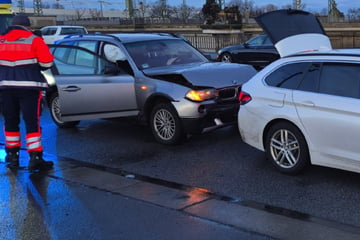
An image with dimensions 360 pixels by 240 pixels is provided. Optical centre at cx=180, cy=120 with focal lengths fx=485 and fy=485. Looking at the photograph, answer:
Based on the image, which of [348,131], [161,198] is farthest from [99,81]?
[348,131]

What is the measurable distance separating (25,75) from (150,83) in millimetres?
2069

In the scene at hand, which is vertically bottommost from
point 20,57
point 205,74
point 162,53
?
Answer: point 205,74

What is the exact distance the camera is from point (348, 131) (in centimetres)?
525

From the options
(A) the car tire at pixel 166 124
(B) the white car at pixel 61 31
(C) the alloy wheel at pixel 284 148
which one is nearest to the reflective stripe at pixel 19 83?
(A) the car tire at pixel 166 124

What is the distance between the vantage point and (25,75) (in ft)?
21.4

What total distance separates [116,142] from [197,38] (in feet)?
74.4

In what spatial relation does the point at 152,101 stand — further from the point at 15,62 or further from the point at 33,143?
→ the point at 15,62

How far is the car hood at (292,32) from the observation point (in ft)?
23.1

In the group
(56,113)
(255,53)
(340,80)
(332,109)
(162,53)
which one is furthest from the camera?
(255,53)

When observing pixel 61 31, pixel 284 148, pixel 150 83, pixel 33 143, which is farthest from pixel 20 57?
pixel 61 31

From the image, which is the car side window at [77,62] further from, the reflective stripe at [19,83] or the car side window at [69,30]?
the car side window at [69,30]

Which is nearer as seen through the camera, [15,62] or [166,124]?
[15,62]

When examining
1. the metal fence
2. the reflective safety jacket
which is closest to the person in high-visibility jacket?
the reflective safety jacket

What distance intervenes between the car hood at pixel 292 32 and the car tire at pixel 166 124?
1880 millimetres
